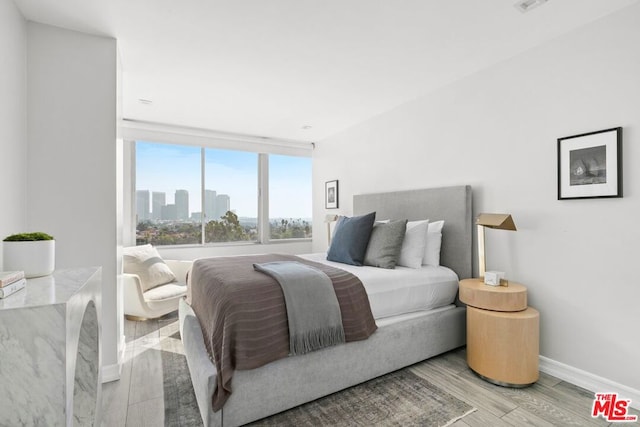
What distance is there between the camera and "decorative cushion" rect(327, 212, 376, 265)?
2.97 m

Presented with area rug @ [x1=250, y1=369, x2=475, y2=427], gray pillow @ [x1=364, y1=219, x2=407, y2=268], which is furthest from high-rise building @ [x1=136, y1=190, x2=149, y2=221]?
area rug @ [x1=250, y1=369, x2=475, y2=427]

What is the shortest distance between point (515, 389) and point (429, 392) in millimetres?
611

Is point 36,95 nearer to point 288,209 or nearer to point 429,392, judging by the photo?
point 429,392

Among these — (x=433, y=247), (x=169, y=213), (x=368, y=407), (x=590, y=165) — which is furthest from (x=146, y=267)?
(x=590, y=165)

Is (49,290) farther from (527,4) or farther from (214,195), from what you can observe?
(214,195)

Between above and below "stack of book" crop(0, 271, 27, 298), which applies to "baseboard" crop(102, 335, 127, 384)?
below

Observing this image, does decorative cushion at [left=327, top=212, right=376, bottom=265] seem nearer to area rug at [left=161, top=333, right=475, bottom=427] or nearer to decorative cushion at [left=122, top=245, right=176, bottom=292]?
area rug at [left=161, top=333, right=475, bottom=427]

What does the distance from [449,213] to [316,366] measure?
6.42ft

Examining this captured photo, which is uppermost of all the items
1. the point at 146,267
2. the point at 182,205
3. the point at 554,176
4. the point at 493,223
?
the point at 554,176

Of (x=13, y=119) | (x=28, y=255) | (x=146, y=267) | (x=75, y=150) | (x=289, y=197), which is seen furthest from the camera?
(x=289, y=197)

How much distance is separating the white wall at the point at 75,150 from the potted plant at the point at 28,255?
84 centimetres

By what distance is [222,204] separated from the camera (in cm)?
518

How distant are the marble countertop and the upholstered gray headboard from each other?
284 cm

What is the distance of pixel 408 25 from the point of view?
7.18 feet
